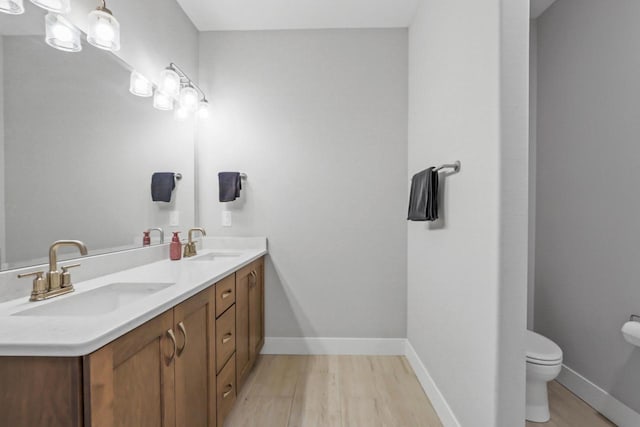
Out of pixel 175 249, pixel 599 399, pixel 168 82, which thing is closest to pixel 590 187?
pixel 599 399

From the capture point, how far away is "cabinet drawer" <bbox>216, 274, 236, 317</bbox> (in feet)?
4.86

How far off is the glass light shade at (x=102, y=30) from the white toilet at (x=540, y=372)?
252 cm

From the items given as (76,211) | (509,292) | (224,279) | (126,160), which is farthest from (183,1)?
(509,292)

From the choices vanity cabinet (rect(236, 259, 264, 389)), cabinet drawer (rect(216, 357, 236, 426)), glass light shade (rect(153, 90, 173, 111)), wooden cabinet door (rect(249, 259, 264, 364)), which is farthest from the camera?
wooden cabinet door (rect(249, 259, 264, 364))

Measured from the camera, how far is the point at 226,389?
1576mm

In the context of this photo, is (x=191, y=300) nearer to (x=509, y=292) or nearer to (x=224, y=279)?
(x=224, y=279)

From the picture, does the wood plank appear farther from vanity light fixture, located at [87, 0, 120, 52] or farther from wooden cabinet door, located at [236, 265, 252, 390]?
vanity light fixture, located at [87, 0, 120, 52]

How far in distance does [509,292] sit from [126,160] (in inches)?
75.4

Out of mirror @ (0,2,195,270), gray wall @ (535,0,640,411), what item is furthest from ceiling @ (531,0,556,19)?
mirror @ (0,2,195,270)

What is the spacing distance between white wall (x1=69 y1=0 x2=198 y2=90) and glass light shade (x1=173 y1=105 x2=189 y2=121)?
10.4 inches

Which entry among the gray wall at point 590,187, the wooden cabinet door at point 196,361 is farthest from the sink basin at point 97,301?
the gray wall at point 590,187

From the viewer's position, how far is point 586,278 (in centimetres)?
191

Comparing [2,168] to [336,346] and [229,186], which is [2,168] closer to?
[229,186]

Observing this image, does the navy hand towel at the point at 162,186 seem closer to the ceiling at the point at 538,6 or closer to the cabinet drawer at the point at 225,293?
the cabinet drawer at the point at 225,293
